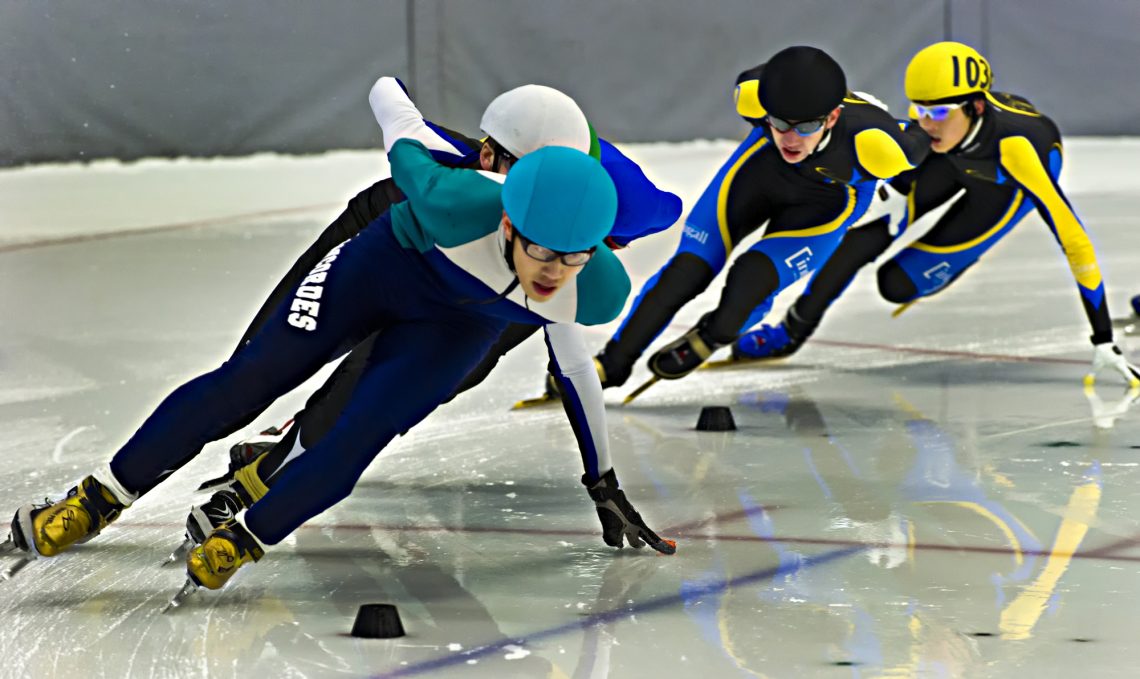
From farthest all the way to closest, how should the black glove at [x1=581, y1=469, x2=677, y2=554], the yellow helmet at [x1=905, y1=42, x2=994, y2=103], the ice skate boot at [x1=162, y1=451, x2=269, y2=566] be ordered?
the yellow helmet at [x1=905, y1=42, x2=994, y2=103] < the black glove at [x1=581, y1=469, x2=677, y2=554] < the ice skate boot at [x1=162, y1=451, x2=269, y2=566]

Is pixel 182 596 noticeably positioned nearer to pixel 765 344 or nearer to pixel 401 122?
pixel 401 122

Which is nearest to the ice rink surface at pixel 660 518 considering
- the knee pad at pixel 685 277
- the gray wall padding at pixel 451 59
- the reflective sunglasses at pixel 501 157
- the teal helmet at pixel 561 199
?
the knee pad at pixel 685 277

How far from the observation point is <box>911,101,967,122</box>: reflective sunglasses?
16.4 feet

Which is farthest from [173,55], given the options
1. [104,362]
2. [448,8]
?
[104,362]

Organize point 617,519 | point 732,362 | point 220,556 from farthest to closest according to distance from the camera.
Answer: point 732,362, point 617,519, point 220,556

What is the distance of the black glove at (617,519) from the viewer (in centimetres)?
328

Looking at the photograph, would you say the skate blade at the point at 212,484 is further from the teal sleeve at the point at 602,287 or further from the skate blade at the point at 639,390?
the skate blade at the point at 639,390

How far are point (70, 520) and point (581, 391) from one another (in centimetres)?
96

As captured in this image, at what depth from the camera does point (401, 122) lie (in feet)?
10.4

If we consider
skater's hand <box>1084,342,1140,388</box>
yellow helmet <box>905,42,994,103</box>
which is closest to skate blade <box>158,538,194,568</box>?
yellow helmet <box>905,42,994,103</box>

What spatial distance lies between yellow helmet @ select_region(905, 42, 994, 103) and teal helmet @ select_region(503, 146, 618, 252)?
95.9 inches

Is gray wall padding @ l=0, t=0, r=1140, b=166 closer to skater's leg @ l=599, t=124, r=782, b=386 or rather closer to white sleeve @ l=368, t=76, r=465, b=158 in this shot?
skater's leg @ l=599, t=124, r=782, b=386

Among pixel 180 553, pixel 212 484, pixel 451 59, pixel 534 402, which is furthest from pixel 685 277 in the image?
pixel 451 59

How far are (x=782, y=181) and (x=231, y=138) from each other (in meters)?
4.77
